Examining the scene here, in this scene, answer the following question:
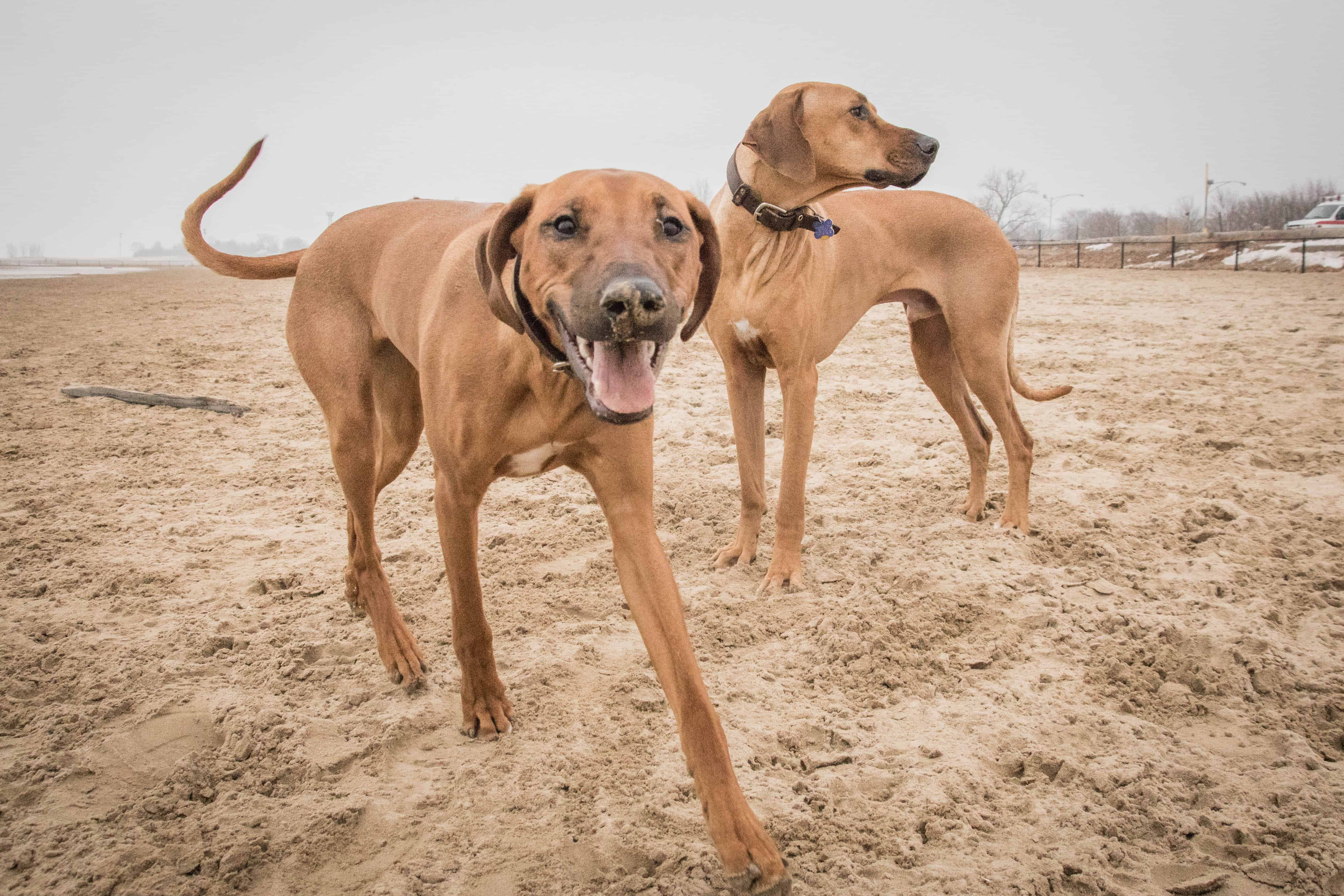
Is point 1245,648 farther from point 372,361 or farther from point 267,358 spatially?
point 267,358

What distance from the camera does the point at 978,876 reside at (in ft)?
5.55

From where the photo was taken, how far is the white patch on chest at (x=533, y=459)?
205cm

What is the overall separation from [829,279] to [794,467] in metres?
0.85

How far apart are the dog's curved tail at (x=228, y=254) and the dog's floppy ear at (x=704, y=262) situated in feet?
5.40

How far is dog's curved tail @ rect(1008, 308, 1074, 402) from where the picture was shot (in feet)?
13.4

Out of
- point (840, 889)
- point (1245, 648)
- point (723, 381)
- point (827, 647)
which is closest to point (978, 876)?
point (840, 889)

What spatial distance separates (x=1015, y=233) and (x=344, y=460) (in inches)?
2143

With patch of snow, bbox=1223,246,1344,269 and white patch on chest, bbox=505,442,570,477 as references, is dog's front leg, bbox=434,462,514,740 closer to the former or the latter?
white patch on chest, bbox=505,442,570,477

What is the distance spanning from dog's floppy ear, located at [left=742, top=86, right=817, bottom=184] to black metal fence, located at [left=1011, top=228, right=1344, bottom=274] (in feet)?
51.2

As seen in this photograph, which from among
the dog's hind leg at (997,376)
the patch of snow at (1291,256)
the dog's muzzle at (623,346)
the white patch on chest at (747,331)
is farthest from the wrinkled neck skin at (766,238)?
the patch of snow at (1291,256)

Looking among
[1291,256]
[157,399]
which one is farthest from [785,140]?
[1291,256]

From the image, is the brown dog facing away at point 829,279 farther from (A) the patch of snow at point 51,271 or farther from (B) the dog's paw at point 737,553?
(A) the patch of snow at point 51,271

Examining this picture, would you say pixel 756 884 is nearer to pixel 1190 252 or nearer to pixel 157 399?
→ pixel 157 399

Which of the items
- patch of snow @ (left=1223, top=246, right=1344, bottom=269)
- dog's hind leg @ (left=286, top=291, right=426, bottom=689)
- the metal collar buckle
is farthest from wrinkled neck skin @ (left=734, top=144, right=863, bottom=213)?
patch of snow @ (left=1223, top=246, right=1344, bottom=269)
